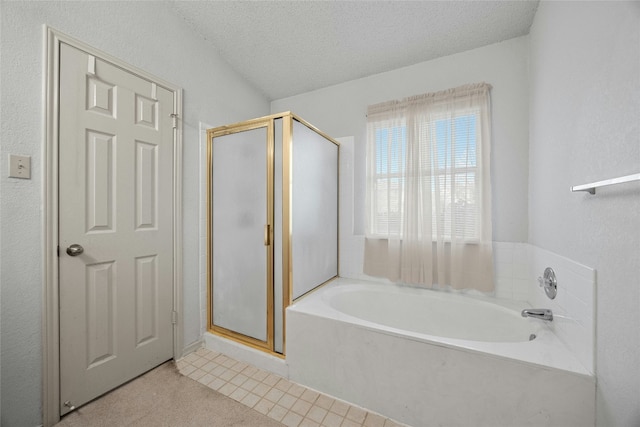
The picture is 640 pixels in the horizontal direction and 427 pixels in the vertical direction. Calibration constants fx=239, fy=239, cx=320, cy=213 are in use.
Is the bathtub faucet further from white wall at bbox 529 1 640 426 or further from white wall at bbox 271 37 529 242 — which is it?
white wall at bbox 271 37 529 242

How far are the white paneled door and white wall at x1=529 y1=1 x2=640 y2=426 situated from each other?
2328mm

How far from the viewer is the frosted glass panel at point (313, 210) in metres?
1.75

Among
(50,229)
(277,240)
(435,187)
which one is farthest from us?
(435,187)

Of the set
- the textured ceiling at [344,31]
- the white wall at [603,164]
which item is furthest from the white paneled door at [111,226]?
the white wall at [603,164]

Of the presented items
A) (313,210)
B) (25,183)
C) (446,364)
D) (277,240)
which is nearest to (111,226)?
(25,183)

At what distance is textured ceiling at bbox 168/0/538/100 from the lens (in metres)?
1.60

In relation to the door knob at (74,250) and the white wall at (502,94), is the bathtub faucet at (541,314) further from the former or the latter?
the door knob at (74,250)

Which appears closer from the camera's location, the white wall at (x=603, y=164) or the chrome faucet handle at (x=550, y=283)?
Answer: the white wall at (x=603, y=164)

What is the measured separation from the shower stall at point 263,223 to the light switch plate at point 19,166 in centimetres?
97

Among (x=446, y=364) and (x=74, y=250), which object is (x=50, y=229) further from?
(x=446, y=364)

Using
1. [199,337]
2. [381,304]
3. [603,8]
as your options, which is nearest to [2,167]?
[199,337]

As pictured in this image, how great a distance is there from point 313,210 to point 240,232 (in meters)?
0.60

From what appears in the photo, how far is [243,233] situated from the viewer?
1843 millimetres

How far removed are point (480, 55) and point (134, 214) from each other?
9.20ft
